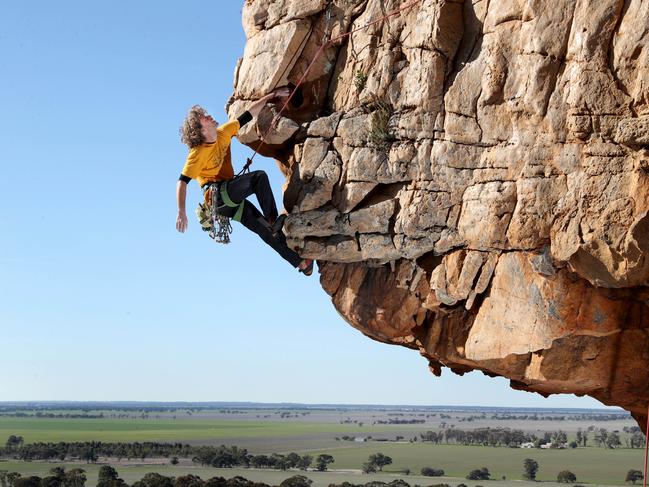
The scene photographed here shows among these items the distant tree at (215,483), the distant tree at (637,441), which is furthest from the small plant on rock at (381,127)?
the distant tree at (637,441)

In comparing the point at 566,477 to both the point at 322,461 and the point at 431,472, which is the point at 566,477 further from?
the point at 322,461

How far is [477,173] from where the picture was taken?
38.9 ft

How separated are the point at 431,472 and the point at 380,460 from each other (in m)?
12.5

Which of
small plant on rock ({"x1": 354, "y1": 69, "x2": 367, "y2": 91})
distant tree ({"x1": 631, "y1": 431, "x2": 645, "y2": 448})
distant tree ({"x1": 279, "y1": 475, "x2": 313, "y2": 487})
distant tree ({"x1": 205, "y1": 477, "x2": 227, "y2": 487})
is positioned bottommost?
distant tree ({"x1": 279, "y1": 475, "x2": 313, "y2": 487})

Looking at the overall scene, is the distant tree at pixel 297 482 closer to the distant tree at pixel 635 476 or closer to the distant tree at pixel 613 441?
the distant tree at pixel 635 476

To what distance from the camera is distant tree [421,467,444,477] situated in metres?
86.1

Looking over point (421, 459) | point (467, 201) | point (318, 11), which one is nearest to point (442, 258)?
point (467, 201)

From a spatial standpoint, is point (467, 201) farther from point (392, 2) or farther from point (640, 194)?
point (392, 2)

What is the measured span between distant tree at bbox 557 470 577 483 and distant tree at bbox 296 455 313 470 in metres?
27.6

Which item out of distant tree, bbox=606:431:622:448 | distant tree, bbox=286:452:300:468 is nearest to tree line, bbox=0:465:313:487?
distant tree, bbox=286:452:300:468

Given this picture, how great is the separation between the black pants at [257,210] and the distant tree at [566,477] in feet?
227

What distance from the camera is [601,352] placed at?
1216 centimetres

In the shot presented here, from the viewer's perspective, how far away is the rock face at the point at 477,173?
34.8 feet

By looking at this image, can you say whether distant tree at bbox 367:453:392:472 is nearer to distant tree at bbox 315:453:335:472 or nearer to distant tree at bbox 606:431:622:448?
distant tree at bbox 315:453:335:472
